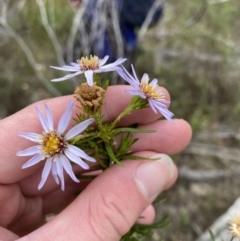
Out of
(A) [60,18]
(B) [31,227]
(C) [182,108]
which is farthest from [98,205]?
(A) [60,18]

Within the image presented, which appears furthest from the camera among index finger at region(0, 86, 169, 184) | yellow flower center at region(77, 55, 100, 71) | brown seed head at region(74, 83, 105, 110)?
index finger at region(0, 86, 169, 184)

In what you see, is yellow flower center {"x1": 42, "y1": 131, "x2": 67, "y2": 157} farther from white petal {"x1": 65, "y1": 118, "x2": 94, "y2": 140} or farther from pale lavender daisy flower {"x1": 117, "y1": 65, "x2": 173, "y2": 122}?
pale lavender daisy flower {"x1": 117, "y1": 65, "x2": 173, "y2": 122}

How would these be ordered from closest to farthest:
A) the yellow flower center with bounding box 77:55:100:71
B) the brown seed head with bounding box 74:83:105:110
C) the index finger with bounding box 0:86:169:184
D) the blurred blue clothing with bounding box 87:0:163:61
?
the brown seed head with bounding box 74:83:105:110, the yellow flower center with bounding box 77:55:100:71, the index finger with bounding box 0:86:169:184, the blurred blue clothing with bounding box 87:0:163:61

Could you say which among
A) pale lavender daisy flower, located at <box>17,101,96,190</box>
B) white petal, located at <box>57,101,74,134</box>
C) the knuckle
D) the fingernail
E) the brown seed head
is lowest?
the knuckle

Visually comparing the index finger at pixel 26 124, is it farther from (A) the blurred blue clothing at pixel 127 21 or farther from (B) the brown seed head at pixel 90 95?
(A) the blurred blue clothing at pixel 127 21

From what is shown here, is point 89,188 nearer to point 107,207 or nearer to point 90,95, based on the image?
point 107,207

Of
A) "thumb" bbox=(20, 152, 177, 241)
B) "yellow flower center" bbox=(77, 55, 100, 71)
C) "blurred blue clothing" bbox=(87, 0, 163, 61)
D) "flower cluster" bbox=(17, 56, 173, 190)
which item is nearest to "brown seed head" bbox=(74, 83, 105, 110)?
"flower cluster" bbox=(17, 56, 173, 190)
